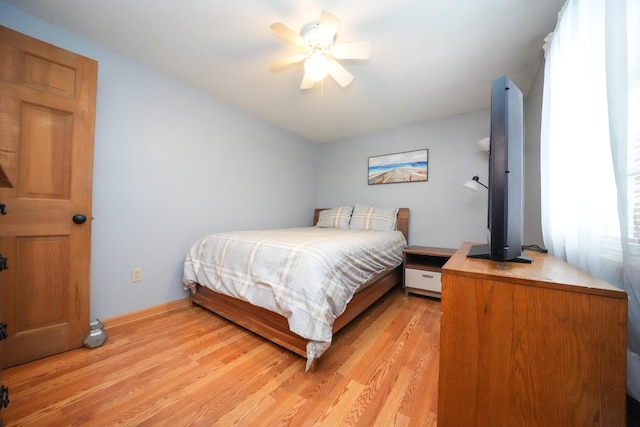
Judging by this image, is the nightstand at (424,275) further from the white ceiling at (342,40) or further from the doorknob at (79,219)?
the doorknob at (79,219)

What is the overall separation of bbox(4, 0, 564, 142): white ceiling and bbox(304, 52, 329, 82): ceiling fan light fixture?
186 mm

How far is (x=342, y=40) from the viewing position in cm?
158

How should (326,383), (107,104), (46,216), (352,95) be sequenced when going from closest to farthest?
(326,383) < (46,216) < (107,104) < (352,95)

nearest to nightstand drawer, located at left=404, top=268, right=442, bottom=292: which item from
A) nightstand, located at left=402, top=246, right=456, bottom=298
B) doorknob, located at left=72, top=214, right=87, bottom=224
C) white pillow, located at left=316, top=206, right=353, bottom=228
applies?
nightstand, located at left=402, top=246, right=456, bottom=298

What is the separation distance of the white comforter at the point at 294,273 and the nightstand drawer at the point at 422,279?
1.95 feet

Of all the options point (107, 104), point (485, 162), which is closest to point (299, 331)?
point (107, 104)

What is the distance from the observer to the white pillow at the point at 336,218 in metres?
3.16

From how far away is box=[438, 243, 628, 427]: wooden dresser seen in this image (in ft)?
1.90

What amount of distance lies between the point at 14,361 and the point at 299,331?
1.64m

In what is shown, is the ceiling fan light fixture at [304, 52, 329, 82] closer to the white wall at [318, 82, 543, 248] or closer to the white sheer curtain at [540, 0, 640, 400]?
the white sheer curtain at [540, 0, 640, 400]

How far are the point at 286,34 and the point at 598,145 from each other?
1650 millimetres

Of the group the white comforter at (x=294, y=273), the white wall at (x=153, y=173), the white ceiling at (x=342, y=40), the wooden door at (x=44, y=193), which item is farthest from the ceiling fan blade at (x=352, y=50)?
the wooden door at (x=44, y=193)

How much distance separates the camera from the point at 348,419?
38.8 inches

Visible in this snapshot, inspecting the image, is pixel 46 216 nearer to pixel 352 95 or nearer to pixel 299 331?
pixel 299 331
